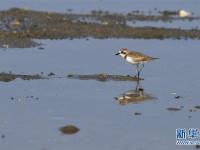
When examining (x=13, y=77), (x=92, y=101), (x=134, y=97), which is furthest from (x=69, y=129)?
(x=13, y=77)

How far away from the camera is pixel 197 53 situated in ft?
78.5

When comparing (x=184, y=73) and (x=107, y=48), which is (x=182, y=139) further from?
(x=107, y=48)

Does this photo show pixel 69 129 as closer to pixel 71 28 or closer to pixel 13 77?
pixel 13 77

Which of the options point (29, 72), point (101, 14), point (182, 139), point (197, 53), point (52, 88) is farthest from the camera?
point (101, 14)

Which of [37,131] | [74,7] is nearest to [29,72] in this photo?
[37,131]

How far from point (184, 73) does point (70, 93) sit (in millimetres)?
4034

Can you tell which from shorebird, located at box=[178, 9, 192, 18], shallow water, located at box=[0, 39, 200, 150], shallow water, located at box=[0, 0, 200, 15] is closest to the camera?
shallow water, located at box=[0, 39, 200, 150]

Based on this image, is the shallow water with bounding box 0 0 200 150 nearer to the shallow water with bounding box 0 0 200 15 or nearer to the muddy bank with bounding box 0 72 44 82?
the muddy bank with bounding box 0 72 44 82

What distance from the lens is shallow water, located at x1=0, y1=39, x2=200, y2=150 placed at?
13.9 meters
